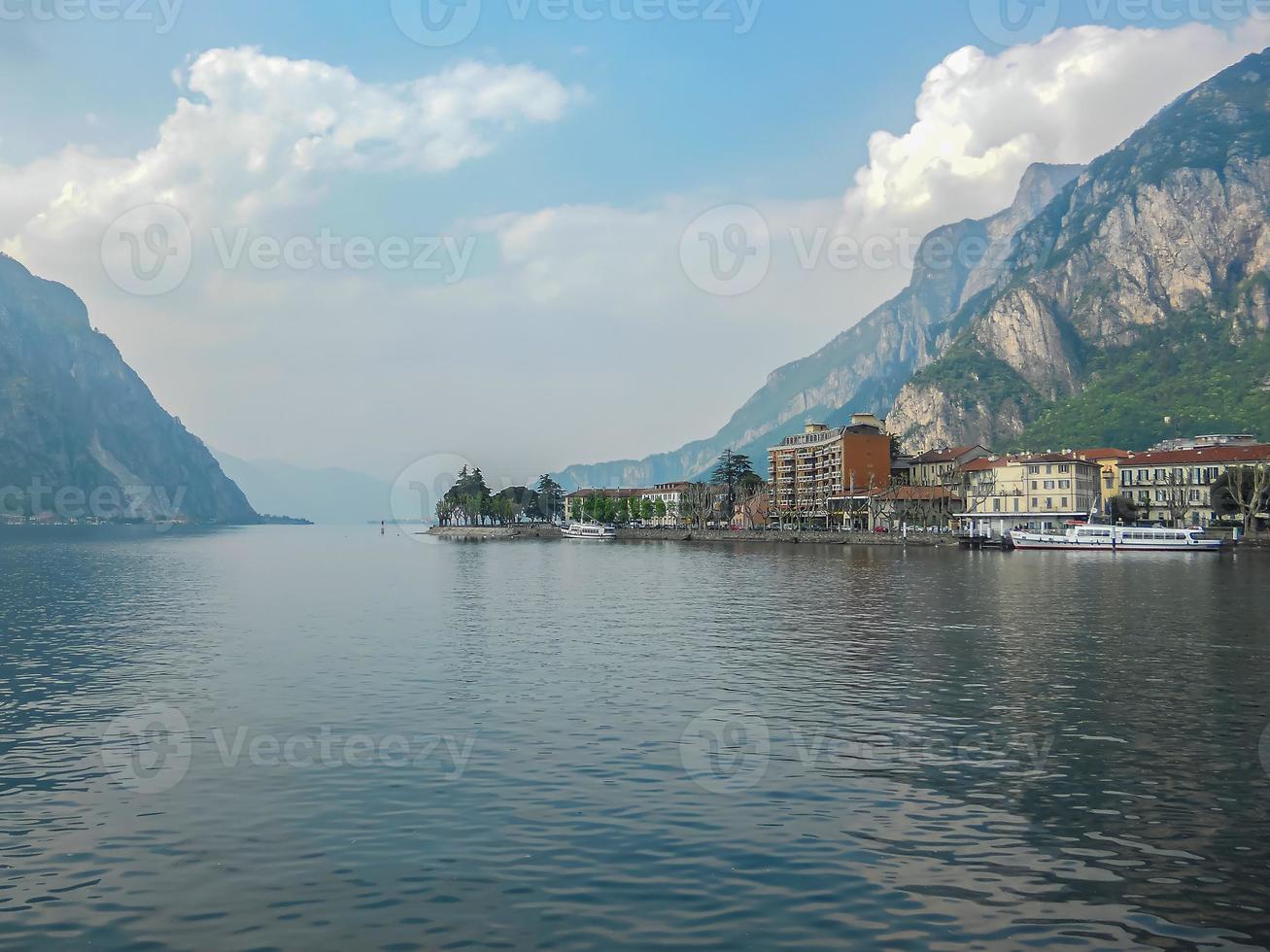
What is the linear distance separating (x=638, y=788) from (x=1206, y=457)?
644 feet

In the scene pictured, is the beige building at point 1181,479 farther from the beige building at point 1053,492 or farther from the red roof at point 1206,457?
the beige building at point 1053,492

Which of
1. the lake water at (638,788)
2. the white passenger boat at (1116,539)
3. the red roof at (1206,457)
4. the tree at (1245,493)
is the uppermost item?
the red roof at (1206,457)

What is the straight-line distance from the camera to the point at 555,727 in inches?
1150

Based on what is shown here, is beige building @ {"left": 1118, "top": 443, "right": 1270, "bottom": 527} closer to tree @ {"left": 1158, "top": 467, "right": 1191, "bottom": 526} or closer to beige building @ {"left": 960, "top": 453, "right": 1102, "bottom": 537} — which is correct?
tree @ {"left": 1158, "top": 467, "right": 1191, "bottom": 526}

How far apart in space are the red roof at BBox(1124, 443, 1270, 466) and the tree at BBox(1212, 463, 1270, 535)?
339 inches

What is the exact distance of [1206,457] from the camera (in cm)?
18475

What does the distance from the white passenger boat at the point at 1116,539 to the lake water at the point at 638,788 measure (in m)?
109

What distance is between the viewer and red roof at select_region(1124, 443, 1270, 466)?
583ft

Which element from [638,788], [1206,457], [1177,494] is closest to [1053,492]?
[1177,494]

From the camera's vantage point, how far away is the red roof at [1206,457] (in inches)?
6998

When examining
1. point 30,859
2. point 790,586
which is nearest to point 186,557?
point 790,586

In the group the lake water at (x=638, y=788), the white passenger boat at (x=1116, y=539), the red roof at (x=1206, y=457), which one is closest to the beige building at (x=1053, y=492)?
the red roof at (x=1206, y=457)

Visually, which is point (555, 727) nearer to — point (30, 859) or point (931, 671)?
point (30, 859)

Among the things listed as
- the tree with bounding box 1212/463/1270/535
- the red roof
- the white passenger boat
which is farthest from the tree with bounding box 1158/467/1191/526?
the white passenger boat
